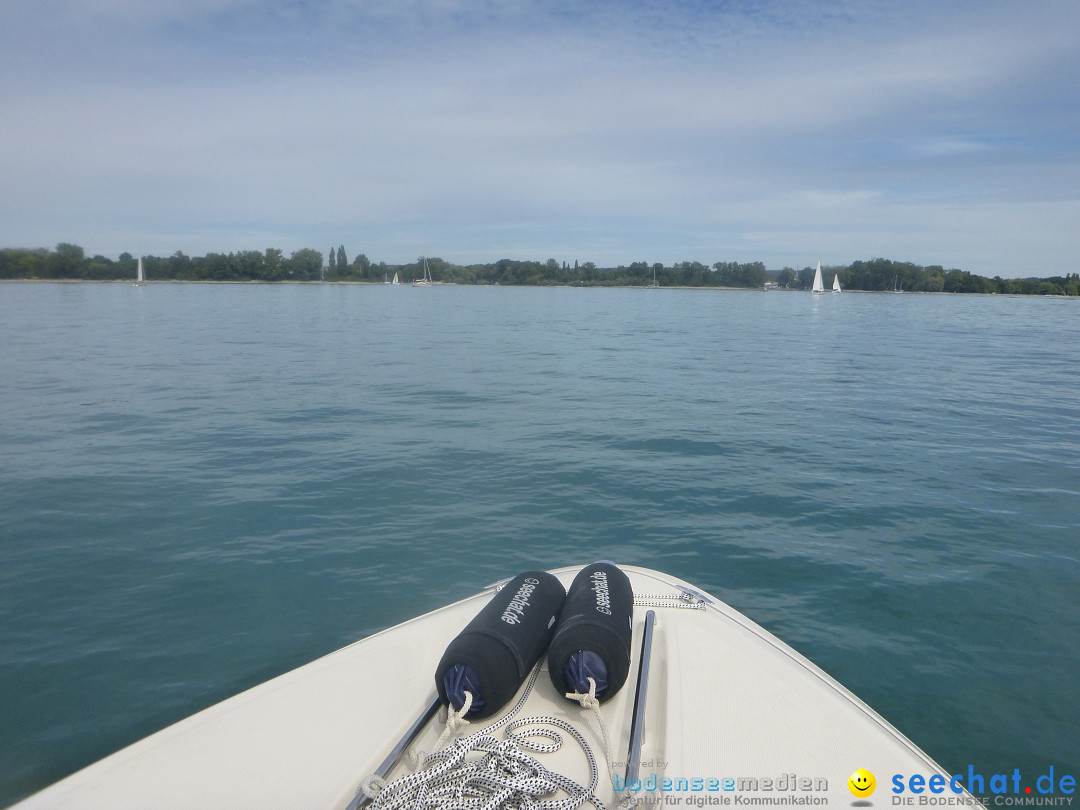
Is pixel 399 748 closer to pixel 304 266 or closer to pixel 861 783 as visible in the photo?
pixel 861 783

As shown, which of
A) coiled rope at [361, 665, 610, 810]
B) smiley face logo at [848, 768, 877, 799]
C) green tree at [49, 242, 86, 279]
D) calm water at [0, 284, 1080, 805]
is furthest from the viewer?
green tree at [49, 242, 86, 279]

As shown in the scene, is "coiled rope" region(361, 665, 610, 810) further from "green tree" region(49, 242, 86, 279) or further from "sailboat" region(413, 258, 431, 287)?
"sailboat" region(413, 258, 431, 287)

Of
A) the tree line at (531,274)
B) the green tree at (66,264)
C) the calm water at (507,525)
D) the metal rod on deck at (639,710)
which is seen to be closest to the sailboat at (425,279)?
the tree line at (531,274)

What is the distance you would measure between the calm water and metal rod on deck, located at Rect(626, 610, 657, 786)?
209 centimetres

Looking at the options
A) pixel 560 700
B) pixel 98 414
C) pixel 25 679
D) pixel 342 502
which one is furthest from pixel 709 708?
pixel 98 414

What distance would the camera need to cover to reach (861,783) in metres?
2.53

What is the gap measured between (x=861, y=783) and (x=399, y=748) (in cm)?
174

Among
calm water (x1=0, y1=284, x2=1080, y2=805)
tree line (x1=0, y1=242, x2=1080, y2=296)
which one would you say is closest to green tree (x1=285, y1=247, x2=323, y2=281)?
tree line (x1=0, y1=242, x2=1080, y2=296)

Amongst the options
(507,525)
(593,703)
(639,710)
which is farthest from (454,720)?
(507,525)

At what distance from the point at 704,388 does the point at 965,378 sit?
778 centimetres

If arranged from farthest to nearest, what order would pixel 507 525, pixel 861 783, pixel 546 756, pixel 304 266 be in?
pixel 304 266 → pixel 507 525 → pixel 546 756 → pixel 861 783

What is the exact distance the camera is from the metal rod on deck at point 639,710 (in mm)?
2508

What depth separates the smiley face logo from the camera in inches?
97.7

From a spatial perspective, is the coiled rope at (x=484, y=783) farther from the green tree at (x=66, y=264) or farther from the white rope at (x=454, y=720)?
the green tree at (x=66, y=264)
